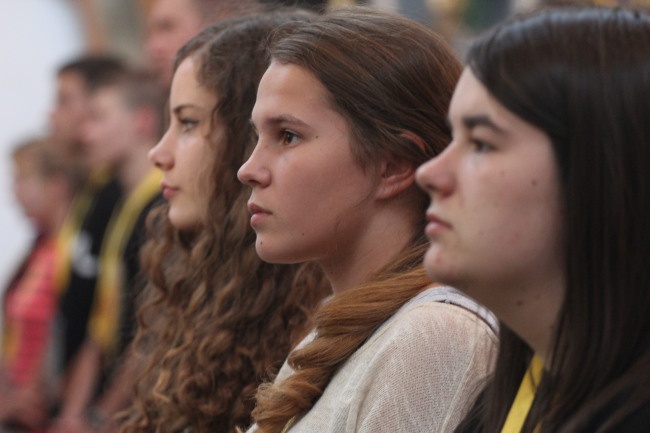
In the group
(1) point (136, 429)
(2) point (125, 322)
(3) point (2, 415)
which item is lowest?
(3) point (2, 415)

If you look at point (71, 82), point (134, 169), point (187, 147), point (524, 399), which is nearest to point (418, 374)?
point (524, 399)

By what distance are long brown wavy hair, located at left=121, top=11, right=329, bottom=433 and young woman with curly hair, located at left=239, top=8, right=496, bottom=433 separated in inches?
16.2

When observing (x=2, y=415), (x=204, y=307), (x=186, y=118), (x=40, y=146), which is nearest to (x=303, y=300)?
(x=204, y=307)

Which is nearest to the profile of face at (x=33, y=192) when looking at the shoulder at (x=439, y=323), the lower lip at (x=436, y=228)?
the shoulder at (x=439, y=323)

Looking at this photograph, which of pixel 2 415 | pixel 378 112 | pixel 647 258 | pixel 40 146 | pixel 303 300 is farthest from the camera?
pixel 40 146

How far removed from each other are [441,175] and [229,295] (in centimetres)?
113

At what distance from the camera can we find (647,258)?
1.41 meters

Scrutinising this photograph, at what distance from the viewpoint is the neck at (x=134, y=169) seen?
429 cm

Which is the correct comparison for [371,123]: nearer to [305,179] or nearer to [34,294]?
[305,179]

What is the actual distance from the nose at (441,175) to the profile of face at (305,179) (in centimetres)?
48

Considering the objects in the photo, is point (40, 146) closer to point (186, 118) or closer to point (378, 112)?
point (186, 118)

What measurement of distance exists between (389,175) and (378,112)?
0.11 meters

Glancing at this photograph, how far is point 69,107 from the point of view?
509 centimetres

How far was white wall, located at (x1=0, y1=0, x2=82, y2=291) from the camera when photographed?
7.88 m
